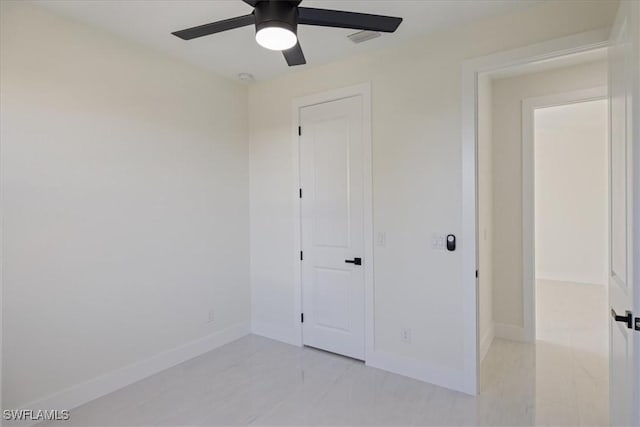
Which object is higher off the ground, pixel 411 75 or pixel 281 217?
pixel 411 75

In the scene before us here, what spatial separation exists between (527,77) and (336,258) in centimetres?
267

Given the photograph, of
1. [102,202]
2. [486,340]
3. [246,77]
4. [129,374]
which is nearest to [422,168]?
[486,340]

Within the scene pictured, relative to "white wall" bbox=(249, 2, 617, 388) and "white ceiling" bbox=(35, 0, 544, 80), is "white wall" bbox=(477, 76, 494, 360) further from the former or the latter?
"white ceiling" bbox=(35, 0, 544, 80)

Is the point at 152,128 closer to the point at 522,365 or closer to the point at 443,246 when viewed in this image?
the point at 443,246

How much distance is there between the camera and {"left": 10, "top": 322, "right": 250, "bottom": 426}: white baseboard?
2.25 metres

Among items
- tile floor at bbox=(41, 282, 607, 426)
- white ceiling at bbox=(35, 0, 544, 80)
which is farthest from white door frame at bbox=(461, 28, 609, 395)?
white ceiling at bbox=(35, 0, 544, 80)

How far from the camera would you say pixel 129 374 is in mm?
2666

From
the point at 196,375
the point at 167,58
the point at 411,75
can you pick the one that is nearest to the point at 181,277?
the point at 196,375

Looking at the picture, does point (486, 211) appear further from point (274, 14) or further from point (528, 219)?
point (274, 14)

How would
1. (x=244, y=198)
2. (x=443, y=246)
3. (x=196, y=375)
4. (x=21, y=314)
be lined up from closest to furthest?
(x=21, y=314) < (x=443, y=246) < (x=196, y=375) < (x=244, y=198)

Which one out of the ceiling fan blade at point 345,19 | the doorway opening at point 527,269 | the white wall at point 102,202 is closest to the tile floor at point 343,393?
the doorway opening at point 527,269

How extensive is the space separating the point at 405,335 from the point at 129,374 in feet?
7.29

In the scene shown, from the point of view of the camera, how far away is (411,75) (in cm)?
271

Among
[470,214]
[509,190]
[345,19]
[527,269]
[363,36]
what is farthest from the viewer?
[509,190]
